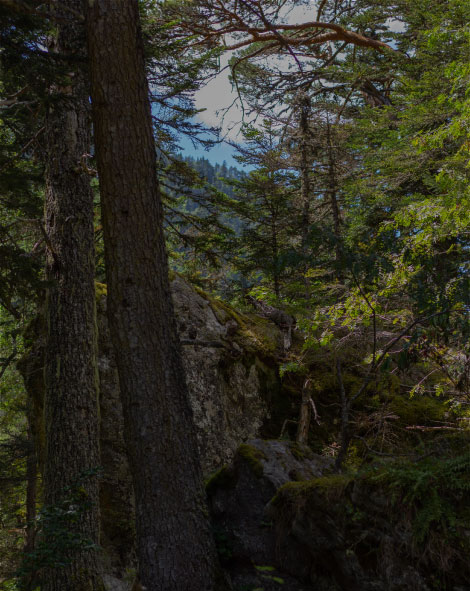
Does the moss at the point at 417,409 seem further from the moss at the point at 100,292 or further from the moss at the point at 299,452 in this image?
the moss at the point at 100,292

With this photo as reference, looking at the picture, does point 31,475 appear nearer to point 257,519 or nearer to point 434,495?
point 257,519

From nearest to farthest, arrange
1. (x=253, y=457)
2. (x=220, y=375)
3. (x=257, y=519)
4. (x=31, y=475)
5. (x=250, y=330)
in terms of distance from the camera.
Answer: (x=257, y=519)
(x=253, y=457)
(x=220, y=375)
(x=250, y=330)
(x=31, y=475)

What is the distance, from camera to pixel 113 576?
5242mm

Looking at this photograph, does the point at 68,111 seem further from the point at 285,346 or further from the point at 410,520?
the point at 410,520

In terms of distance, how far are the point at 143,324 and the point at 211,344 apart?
2936 mm

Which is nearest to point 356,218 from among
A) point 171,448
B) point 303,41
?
Result: point 303,41

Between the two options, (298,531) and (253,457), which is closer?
(298,531)

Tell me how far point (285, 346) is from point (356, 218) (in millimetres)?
5310

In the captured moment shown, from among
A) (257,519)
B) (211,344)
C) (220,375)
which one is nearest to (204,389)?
(220,375)

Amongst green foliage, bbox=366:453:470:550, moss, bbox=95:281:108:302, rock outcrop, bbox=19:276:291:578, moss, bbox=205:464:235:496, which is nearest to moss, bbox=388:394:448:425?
rock outcrop, bbox=19:276:291:578

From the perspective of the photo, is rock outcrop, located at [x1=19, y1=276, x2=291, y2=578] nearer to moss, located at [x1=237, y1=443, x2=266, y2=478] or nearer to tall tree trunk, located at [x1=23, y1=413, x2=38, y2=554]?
moss, located at [x1=237, y1=443, x2=266, y2=478]

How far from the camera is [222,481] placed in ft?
14.3

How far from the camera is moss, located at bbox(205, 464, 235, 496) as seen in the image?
4.29 m

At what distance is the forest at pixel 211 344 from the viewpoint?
3184 mm
